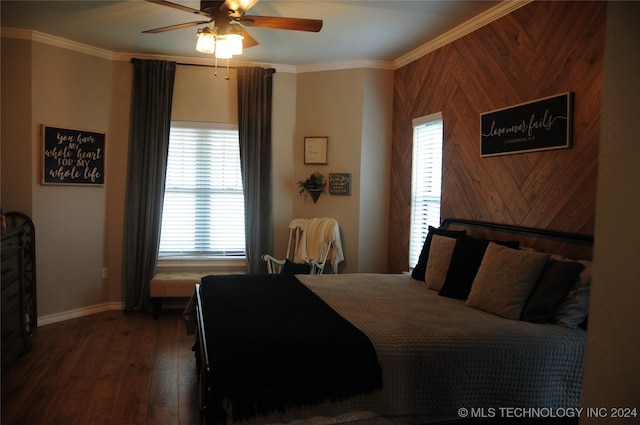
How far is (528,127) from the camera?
10.1 ft

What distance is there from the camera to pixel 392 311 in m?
2.62

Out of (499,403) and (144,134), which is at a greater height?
(144,134)

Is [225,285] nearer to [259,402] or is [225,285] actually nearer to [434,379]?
[259,402]

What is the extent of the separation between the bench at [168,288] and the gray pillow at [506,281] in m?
2.90

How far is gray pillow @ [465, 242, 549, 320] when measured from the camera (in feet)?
8.34

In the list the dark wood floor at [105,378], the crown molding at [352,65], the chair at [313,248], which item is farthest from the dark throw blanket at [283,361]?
the crown molding at [352,65]

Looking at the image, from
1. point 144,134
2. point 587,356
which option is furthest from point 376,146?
point 587,356

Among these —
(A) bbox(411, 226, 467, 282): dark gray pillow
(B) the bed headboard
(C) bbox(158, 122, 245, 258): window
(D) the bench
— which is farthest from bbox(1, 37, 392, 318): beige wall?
(B) the bed headboard

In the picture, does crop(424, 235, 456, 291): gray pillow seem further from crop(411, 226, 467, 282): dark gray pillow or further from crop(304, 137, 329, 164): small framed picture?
crop(304, 137, 329, 164): small framed picture

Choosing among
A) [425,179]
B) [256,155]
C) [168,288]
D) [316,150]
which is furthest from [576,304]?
[168,288]

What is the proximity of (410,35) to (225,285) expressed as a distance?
2637 millimetres

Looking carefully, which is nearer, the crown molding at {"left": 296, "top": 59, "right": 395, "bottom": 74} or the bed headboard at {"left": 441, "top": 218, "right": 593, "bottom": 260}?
the bed headboard at {"left": 441, "top": 218, "right": 593, "bottom": 260}

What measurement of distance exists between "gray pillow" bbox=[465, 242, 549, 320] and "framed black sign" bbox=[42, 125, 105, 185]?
383cm

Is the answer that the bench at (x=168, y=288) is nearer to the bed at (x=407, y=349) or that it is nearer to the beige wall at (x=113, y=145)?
the beige wall at (x=113, y=145)
